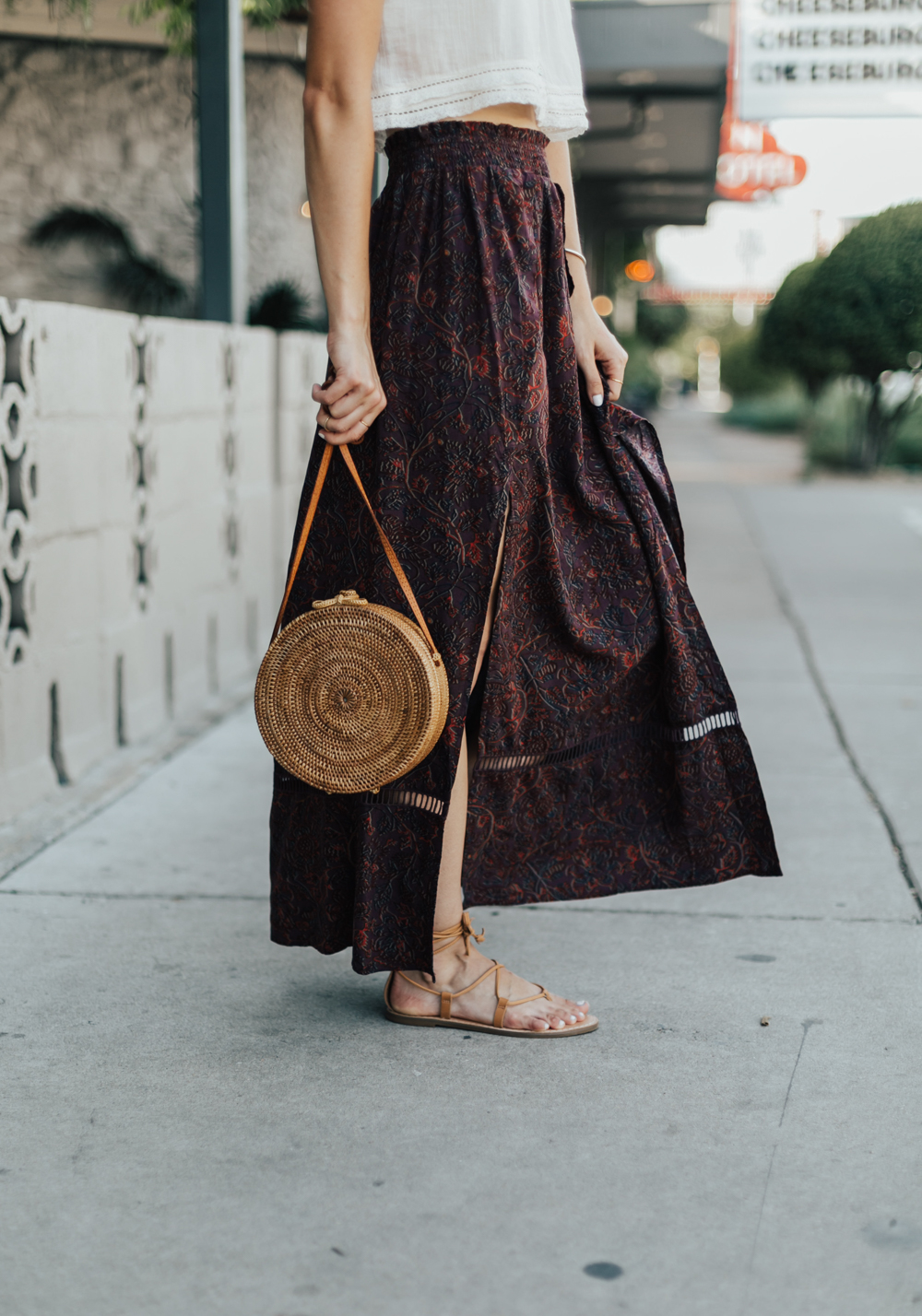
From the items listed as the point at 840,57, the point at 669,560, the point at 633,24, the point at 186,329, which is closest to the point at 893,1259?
the point at 669,560

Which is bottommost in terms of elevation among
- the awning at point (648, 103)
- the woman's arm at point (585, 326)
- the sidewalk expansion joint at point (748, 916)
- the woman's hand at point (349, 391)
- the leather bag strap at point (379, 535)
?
the sidewalk expansion joint at point (748, 916)


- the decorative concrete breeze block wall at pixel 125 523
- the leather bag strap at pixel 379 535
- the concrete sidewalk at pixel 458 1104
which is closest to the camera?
the concrete sidewalk at pixel 458 1104

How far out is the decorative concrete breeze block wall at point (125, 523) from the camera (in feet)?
10.8

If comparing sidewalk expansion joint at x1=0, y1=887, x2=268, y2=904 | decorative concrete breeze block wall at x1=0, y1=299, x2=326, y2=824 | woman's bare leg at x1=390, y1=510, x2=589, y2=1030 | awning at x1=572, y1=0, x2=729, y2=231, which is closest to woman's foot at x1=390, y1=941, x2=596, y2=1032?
woman's bare leg at x1=390, y1=510, x2=589, y2=1030

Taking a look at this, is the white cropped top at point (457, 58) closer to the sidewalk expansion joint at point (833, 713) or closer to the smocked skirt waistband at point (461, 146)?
the smocked skirt waistband at point (461, 146)

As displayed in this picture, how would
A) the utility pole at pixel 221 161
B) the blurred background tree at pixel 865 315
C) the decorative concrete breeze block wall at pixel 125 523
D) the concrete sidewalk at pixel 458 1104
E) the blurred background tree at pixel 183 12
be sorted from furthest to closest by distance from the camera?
the blurred background tree at pixel 183 12 → the utility pole at pixel 221 161 → the blurred background tree at pixel 865 315 → the decorative concrete breeze block wall at pixel 125 523 → the concrete sidewalk at pixel 458 1104

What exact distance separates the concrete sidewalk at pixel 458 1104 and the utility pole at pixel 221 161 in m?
2.52

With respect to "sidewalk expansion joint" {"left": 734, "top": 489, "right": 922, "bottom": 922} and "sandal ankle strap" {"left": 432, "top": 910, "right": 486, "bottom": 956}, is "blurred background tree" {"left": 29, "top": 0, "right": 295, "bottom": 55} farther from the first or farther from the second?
"sandal ankle strap" {"left": 432, "top": 910, "right": 486, "bottom": 956}

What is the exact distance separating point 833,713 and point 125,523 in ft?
7.56

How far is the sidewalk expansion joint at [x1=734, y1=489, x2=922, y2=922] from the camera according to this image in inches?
122

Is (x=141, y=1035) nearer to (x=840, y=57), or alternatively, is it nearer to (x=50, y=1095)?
(x=50, y=1095)

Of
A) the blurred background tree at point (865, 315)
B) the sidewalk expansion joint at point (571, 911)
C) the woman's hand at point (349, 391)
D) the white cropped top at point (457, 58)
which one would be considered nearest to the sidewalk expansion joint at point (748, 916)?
the sidewalk expansion joint at point (571, 911)

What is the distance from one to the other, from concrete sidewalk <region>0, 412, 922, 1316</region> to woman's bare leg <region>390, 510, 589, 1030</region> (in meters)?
0.05

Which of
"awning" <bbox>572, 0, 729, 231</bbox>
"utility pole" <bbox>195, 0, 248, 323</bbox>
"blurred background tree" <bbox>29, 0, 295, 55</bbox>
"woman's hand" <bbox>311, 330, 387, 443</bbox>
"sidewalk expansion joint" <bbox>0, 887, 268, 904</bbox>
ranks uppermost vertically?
"awning" <bbox>572, 0, 729, 231</bbox>
